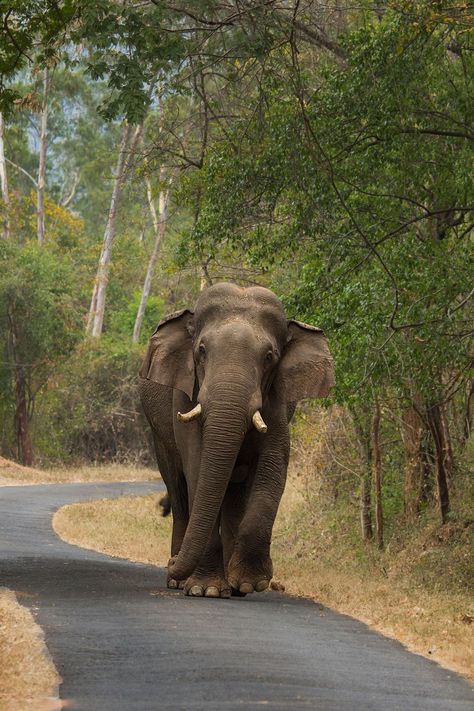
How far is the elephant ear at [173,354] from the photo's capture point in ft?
43.5

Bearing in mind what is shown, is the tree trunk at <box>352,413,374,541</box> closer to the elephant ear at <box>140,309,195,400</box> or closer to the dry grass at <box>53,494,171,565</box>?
the dry grass at <box>53,494,171,565</box>

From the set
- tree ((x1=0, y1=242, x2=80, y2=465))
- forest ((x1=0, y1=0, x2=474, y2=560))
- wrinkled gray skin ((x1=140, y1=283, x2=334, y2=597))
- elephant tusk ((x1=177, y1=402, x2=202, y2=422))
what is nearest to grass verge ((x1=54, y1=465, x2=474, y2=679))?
forest ((x1=0, y1=0, x2=474, y2=560))

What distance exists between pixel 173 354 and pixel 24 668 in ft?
19.3

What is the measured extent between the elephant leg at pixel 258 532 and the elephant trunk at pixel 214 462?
0.48 m

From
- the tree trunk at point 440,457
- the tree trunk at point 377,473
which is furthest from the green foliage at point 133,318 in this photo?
the tree trunk at point 440,457

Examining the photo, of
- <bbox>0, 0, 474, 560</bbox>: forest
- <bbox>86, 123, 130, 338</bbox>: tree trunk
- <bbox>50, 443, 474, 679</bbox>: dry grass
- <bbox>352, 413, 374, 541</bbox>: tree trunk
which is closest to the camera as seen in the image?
<bbox>50, 443, 474, 679</bbox>: dry grass

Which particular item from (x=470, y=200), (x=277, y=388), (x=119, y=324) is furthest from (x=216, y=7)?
(x=119, y=324)

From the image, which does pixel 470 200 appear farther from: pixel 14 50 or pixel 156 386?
pixel 14 50

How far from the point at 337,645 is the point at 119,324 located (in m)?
51.3

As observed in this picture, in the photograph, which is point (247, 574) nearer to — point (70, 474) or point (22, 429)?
point (70, 474)

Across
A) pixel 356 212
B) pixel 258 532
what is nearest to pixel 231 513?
pixel 258 532

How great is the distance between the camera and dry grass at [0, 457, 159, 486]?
123 feet

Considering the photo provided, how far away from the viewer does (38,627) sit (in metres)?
9.46

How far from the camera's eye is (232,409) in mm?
11953
